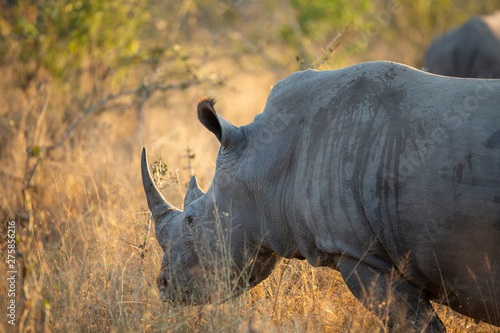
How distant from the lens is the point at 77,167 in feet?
20.1

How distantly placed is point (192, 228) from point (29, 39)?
4.96 metres

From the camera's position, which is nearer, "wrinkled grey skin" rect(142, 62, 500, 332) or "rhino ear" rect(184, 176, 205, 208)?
"wrinkled grey skin" rect(142, 62, 500, 332)

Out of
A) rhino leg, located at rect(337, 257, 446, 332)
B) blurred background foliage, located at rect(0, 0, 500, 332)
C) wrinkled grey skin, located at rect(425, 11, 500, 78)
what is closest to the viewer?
rhino leg, located at rect(337, 257, 446, 332)

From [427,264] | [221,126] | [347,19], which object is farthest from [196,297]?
[347,19]

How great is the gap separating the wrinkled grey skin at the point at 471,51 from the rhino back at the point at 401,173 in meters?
5.80

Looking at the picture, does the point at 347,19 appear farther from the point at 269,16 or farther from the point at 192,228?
the point at 192,228

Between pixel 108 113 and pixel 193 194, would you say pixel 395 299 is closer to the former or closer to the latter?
pixel 193 194

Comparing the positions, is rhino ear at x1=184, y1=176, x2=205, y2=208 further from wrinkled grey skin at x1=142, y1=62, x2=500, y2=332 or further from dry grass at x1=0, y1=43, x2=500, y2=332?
dry grass at x1=0, y1=43, x2=500, y2=332

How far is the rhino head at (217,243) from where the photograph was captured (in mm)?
3303

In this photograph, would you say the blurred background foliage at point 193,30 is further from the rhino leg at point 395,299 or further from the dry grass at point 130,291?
the rhino leg at point 395,299

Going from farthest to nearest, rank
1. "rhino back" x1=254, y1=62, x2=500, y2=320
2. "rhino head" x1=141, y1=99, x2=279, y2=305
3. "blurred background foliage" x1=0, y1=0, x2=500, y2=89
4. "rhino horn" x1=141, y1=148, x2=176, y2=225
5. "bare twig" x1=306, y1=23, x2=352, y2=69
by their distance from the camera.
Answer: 1. "blurred background foliage" x1=0, y1=0, x2=500, y2=89
2. "bare twig" x1=306, y1=23, x2=352, y2=69
3. "rhino horn" x1=141, y1=148, x2=176, y2=225
4. "rhino head" x1=141, y1=99, x2=279, y2=305
5. "rhino back" x1=254, y1=62, x2=500, y2=320

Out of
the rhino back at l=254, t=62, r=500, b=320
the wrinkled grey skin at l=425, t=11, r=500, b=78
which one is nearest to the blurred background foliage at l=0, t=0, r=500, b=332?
the rhino back at l=254, t=62, r=500, b=320

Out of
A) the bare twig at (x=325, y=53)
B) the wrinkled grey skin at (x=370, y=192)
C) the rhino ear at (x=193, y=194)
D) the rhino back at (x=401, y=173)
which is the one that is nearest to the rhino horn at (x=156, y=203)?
the rhino ear at (x=193, y=194)

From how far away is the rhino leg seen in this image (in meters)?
2.80
